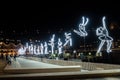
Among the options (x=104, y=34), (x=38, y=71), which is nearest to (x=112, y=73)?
(x=38, y=71)

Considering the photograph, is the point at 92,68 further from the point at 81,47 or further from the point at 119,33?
the point at 81,47

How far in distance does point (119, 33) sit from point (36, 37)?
8236 cm

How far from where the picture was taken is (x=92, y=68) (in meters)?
26.2

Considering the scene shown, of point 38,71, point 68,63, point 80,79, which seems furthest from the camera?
point 68,63

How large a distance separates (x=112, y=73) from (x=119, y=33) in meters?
61.8

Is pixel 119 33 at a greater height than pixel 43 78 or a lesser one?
greater

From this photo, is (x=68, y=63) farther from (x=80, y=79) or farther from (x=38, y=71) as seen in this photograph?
(x=80, y=79)

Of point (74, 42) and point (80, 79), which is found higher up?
point (74, 42)

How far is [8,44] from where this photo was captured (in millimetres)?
199375

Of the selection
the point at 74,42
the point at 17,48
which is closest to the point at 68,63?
the point at 74,42

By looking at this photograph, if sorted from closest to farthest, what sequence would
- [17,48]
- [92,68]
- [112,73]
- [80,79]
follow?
[80,79] → [112,73] → [92,68] → [17,48]

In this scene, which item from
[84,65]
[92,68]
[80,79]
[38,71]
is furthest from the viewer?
[84,65]

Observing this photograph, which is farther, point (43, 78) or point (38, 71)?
point (38, 71)

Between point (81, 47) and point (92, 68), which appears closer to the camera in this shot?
point (92, 68)
